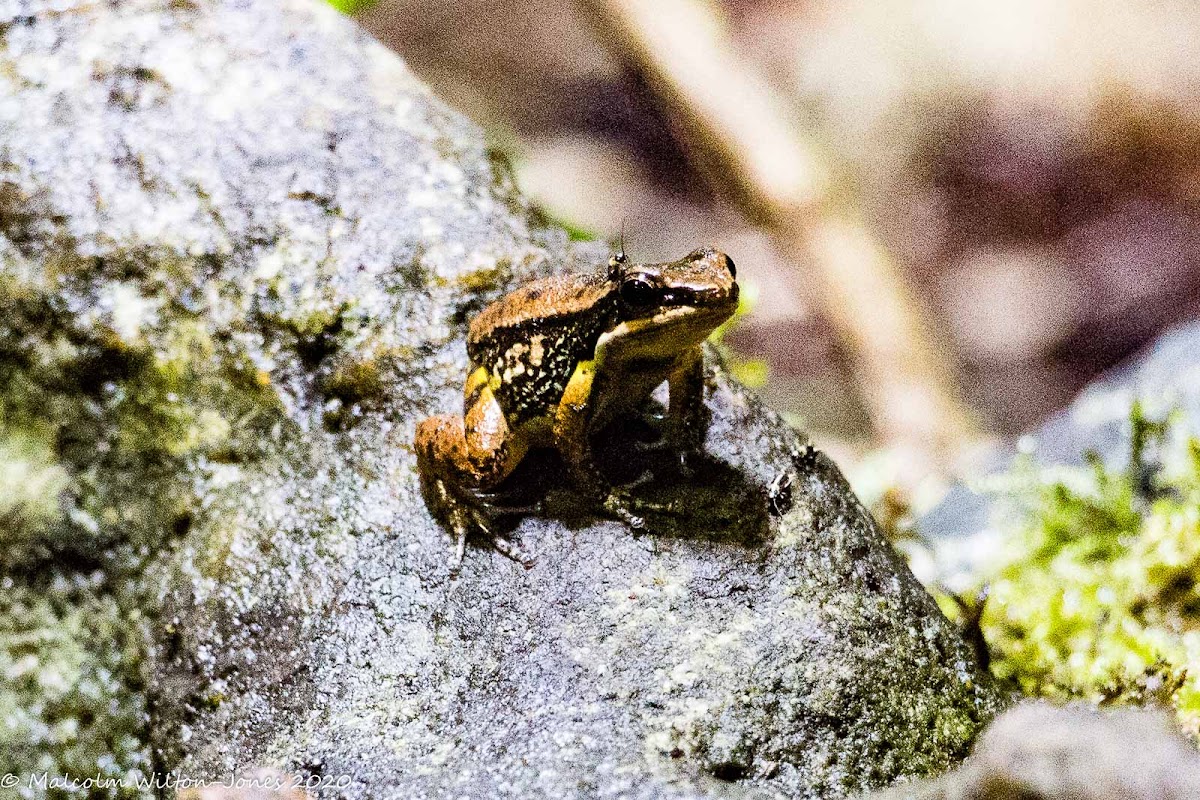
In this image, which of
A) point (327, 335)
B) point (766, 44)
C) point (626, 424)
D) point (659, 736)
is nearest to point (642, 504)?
point (626, 424)

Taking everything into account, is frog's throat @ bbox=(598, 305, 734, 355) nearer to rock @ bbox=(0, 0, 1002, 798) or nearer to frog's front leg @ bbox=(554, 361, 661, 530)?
frog's front leg @ bbox=(554, 361, 661, 530)

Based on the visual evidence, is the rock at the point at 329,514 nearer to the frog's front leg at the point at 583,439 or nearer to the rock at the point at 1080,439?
the frog's front leg at the point at 583,439

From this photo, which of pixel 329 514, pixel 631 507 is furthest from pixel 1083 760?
pixel 329 514

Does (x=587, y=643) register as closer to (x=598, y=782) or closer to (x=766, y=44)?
(x=598, y=782)

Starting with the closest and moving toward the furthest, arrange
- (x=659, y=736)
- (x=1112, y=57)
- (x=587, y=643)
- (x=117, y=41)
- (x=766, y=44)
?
(x=659, y=736), (x=587, y=643), (x=117, y=41), (x=1112, y=57), (x=766, y=44)

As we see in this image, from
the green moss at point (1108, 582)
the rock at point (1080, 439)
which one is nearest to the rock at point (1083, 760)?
the green moss at point (1108, 582)

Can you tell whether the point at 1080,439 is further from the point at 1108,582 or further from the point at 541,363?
the point at 541,363

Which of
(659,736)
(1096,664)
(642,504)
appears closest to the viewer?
(659,736)
